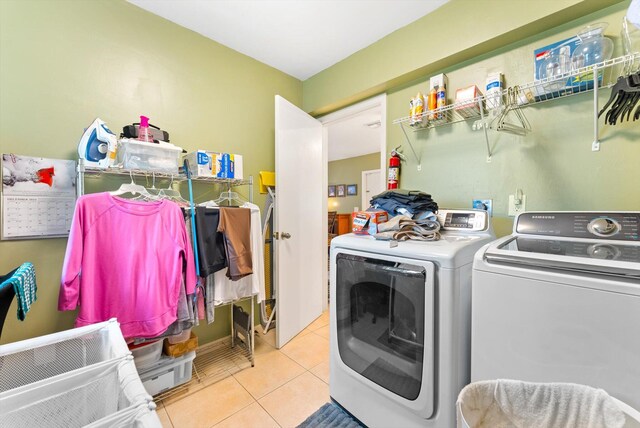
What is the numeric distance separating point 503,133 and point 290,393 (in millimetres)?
2165

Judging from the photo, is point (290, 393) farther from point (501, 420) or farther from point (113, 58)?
point (113, 58)

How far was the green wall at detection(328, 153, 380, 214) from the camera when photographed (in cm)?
616

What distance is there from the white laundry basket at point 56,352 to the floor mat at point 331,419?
107cm

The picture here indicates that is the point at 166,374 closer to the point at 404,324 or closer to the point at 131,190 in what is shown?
the point at 131,190

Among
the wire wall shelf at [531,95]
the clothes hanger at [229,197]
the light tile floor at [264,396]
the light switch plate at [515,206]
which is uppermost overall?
the wire wall shelf at [531,95]

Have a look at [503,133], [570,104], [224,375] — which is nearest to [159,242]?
[224,375]

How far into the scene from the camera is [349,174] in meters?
6.62

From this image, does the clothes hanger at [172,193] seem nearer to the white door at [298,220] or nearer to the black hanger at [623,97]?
the white door at [298,220]

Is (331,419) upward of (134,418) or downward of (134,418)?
downward

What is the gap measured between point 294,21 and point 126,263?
6.49 ft

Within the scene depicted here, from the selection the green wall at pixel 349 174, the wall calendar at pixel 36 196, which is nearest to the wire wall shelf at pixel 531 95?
the wall calendar at pixel 36 196

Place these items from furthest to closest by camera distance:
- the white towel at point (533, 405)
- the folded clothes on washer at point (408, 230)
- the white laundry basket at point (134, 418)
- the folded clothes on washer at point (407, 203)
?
the folded clothes on washer at point (407, 203) → the folded clothes on washer at point (408, 230) → the white towel at point (533, 405) → the white laundry basket at point (134, 418)

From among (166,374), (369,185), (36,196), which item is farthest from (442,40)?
(369,185)

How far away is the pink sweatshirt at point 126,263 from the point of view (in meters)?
1.28
